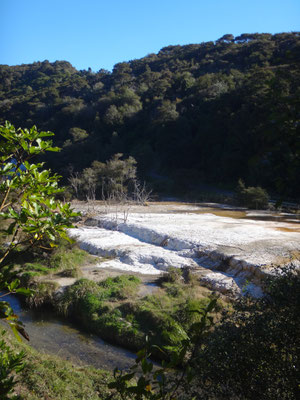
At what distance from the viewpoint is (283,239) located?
1380 cm

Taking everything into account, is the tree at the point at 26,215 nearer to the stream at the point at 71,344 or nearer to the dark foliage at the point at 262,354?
the dark foliage at the point at 262,354

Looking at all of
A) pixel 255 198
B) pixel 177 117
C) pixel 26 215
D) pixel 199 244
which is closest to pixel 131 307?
pixel 199 244

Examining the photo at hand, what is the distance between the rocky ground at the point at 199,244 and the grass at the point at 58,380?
A: 333 cm

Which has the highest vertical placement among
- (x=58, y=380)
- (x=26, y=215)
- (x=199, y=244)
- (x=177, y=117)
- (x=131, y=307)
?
(x=177, y=117)

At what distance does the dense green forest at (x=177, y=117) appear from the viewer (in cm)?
3325

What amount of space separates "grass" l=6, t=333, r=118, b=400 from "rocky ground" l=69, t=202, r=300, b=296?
131 inches

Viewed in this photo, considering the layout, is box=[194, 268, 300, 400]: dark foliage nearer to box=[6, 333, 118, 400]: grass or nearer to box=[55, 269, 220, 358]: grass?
box=[6, 333, 118, 400]: grass

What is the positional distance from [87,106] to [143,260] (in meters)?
42.4

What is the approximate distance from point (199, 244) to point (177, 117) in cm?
2933

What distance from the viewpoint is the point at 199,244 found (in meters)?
14.0

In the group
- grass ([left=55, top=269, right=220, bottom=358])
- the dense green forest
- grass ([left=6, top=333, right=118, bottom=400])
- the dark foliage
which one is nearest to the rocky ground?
grass ([left=55, top=269, right=220, bottom=358])

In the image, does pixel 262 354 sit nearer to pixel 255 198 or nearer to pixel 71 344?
pixel 71 344

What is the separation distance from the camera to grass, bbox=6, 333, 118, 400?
540cm

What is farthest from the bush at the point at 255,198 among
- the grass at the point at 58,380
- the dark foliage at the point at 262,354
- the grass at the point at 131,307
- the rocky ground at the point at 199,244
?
the dark foliage at the point at 262,354
